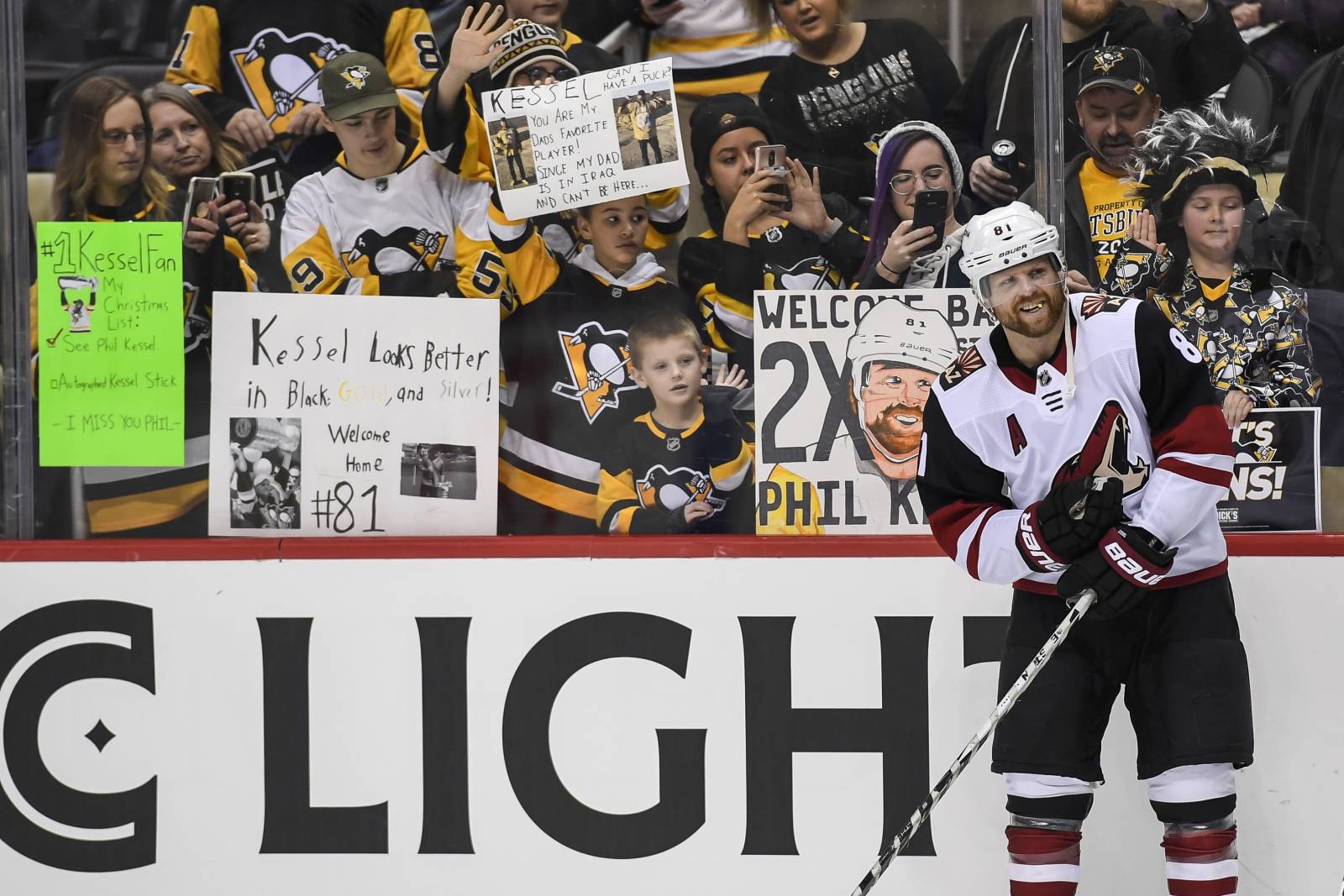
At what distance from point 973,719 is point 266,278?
1.82 metres

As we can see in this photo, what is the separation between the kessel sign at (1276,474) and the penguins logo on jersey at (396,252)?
180cm

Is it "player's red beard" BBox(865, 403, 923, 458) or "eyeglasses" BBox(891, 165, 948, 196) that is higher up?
"eyeglasses" BBox(891, 165, 948, 196)

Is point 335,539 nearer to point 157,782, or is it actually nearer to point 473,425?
point 473,425

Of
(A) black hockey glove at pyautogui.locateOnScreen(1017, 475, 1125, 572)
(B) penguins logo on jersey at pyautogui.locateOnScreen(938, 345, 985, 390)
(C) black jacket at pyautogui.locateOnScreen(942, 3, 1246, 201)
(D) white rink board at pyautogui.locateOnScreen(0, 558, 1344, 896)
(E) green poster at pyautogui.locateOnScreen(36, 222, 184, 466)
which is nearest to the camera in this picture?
(A) black hockey glove at pyautogui.locateOnScreen(1017, 475, 1125, 572)

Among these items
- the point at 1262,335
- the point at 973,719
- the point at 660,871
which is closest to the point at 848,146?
the point at 1262,335

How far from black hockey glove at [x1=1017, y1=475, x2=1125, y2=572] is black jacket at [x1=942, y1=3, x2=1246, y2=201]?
90cm

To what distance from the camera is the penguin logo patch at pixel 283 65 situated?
2.96m

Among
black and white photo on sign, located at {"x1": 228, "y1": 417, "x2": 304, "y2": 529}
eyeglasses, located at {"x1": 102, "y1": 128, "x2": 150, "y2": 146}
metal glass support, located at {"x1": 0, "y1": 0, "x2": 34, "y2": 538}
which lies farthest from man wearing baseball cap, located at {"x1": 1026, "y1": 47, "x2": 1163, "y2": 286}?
metal glass support, located at {"x1": 0, "y1": 0, "x2": 34, "y2": 538}

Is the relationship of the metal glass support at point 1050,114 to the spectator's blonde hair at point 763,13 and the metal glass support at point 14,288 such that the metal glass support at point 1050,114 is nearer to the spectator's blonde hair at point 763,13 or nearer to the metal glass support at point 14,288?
the spectator's blonde hair at point 763,13

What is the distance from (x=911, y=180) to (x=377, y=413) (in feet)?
4.22

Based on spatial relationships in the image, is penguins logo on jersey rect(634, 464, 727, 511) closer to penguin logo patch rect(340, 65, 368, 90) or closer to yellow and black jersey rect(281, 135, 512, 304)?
yellow and black jersey rect(281, 135, 512, 304)

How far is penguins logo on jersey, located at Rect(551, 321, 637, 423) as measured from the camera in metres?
2.99

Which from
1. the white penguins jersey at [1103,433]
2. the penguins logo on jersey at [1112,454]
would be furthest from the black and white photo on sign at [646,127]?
the penguins logo on jersey at [1112,454]

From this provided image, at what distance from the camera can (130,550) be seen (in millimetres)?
2877
